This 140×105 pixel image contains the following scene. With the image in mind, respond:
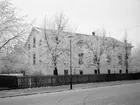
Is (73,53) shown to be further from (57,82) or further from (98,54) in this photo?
(57,82)

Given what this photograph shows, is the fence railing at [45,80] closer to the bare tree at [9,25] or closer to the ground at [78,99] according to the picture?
the bare tree at [9,25]

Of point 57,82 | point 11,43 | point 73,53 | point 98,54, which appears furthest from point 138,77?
point 11,43

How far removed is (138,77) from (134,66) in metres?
9.73

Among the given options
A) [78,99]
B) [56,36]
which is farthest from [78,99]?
[56,36]

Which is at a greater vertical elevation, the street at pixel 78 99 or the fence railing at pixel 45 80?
the fence railing at pixel 45 80

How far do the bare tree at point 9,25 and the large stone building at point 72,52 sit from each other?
311cm

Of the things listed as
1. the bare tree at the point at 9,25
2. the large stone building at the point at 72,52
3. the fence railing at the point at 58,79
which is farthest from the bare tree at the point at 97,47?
the bare tree at the point at 9,25

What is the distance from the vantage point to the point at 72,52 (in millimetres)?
33438

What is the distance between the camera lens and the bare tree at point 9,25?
2088 cm

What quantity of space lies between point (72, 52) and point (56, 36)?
5154mm

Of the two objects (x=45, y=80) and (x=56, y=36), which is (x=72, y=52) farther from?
(x=45, y=80)

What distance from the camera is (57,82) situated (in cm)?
2608

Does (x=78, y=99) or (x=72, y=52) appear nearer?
(x=78, y=99)

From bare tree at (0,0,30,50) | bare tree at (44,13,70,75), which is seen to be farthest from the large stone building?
bare tree at (0,0,30,50)
